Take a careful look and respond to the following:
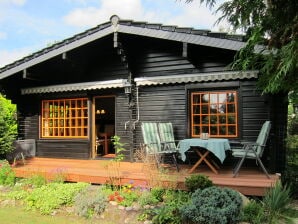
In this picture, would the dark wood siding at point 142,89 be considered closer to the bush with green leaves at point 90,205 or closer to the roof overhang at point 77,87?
A: the roof overhang at point 77,87

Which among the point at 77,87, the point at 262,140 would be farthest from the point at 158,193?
the point at 77,87

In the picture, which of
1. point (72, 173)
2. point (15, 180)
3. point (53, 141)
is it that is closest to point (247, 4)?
point (72, 173)

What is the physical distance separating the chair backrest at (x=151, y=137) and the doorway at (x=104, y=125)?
2.53 meters

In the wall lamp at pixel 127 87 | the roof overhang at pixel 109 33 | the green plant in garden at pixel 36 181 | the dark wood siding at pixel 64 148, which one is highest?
the roof overhang at pixel 109 33

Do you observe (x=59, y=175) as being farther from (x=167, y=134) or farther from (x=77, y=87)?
(x=77, y=87)

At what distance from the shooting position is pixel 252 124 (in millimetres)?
7055

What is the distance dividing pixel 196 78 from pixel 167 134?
4.66 ft

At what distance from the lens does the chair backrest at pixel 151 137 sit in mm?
6630

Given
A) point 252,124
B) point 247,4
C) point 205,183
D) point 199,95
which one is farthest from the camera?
point 199,95

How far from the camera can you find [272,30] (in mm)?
4352

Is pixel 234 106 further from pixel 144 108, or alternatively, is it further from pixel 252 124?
pixel 144 108

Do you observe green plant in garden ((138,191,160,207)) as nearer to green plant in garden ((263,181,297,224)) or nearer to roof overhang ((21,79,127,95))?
green plant in garden ((263,181,297,224))

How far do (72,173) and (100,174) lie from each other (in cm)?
65

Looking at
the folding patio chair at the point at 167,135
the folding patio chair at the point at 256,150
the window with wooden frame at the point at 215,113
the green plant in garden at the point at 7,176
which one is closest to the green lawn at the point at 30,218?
the green plant in garden at the point at 7,176
